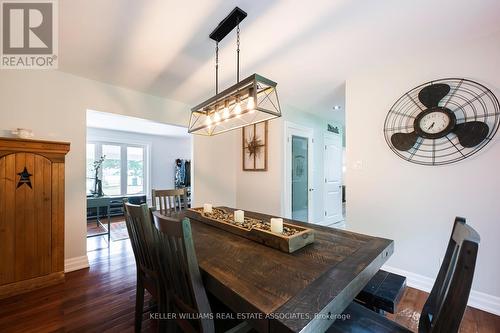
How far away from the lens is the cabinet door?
2070mm

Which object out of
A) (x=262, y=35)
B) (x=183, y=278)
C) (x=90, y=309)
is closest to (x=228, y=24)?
(x=262, y=35)

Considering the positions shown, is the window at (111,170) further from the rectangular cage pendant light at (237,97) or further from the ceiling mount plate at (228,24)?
the ceiling mount plate at (228,24)

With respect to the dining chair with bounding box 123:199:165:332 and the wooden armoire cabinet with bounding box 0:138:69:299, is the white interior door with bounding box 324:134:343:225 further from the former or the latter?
the wooden armoire cabinet with bounding box 0:138:69:299

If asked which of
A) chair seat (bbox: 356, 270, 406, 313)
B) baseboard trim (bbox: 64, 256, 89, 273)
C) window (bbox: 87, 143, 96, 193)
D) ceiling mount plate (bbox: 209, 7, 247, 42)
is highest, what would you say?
ceiling mount plate (bbox: 209, 7, 247, 42)

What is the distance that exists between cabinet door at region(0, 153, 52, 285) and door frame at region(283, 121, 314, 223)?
124 inches

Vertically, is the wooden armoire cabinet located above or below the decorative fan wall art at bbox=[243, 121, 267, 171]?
below

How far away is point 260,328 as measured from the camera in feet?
2.46

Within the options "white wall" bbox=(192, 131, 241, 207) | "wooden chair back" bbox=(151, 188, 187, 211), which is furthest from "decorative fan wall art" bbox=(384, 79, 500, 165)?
"white wall" bbox=(192, 131, 241, 207)

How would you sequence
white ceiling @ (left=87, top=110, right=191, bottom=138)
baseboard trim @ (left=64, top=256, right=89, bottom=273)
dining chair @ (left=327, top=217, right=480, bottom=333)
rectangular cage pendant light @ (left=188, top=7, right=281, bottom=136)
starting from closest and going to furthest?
dining chair @ (left=327, top=217, right=480, bottom=333)
rectangular cage pendant light @ (left=188, top=7, right=281, bottom=136)
baseboard trim @ (left=64, top=256, right=89, bottom=273)
white ceiling @ (left=87, top=110, right=191, bottom=138)

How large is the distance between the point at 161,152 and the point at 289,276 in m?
6.74

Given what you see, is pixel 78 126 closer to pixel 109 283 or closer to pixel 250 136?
pixel 109 283

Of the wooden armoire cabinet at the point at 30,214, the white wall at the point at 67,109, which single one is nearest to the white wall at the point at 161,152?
the white wall at the point at 67,109

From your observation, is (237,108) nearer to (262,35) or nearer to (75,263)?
(262,35)

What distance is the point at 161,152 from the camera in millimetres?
6918
